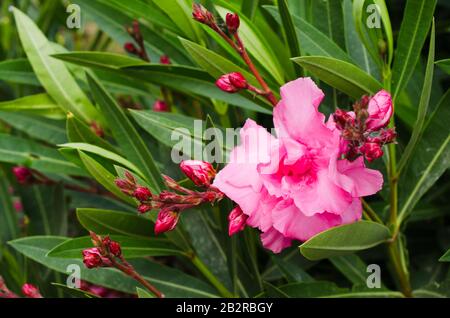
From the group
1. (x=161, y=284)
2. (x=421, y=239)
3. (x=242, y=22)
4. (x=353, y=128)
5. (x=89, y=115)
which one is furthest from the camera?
(x=421, y=239)

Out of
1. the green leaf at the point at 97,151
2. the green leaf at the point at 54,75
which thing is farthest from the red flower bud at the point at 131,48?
the green leaf at the point at 97,151

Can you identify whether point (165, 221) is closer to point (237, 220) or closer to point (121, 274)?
point (237, 220)

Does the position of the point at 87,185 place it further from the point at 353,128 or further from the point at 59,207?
the point at 353,128

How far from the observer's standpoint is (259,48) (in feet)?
3.91

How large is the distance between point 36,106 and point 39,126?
4 cm

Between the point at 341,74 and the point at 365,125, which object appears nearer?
the point at 365,125

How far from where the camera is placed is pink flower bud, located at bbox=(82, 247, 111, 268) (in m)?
1.00

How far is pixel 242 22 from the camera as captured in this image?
3.92 ft

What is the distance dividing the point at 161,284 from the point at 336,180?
21.1 inches

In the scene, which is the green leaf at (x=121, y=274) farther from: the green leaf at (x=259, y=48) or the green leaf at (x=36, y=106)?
the green leaf at (x=259, y=48)

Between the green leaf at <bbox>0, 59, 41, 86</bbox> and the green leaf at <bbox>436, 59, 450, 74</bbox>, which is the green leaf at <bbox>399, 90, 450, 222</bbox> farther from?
the green leaf at <bbox>0, 59, 41, 86</bbox>

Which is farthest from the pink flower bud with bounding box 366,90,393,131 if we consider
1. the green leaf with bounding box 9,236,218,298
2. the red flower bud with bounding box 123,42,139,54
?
the red flower bud with bounding box 123,42,139,54

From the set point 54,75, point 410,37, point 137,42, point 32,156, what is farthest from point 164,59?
point 410,37
